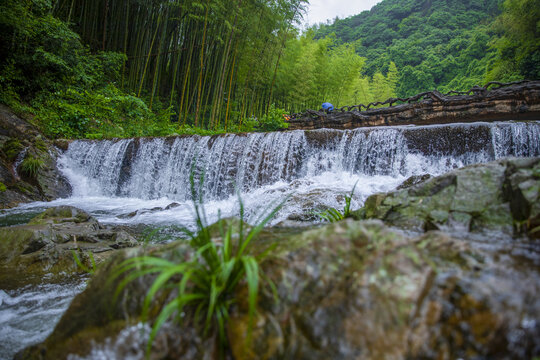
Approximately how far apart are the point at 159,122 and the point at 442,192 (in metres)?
12.8

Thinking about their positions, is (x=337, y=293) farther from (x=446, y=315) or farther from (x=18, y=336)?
(x=18, y=336)

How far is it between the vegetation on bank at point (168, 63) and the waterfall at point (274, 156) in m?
2.12

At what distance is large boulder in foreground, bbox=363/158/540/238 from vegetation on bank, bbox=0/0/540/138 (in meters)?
9.35

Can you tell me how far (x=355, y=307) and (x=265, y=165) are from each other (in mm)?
6459

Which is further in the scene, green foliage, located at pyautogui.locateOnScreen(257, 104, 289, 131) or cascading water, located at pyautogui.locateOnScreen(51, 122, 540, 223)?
green foliage, located at pyautogui.locateOnScreen(257, 104, 289, 131)

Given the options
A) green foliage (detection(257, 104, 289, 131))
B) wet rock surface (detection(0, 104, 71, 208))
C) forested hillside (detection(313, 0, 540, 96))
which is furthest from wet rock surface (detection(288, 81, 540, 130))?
forested hillside (detection(313, 0, 540, 96))

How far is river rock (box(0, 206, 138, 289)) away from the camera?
2783 mm

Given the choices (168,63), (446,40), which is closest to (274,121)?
(168,63)

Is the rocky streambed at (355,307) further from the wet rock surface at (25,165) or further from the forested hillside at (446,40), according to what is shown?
the forested hillside at (446,40)

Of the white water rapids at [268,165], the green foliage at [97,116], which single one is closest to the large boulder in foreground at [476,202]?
the white water rapids at [268,165]

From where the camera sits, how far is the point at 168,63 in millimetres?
14500

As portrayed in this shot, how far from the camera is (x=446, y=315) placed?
2.98ft

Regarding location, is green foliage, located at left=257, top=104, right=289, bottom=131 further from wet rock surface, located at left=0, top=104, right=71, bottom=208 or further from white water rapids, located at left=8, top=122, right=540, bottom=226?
wet rock surface, located at left=0, top=104, right=71, bottom=208

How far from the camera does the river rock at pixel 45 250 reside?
9.13 ft
